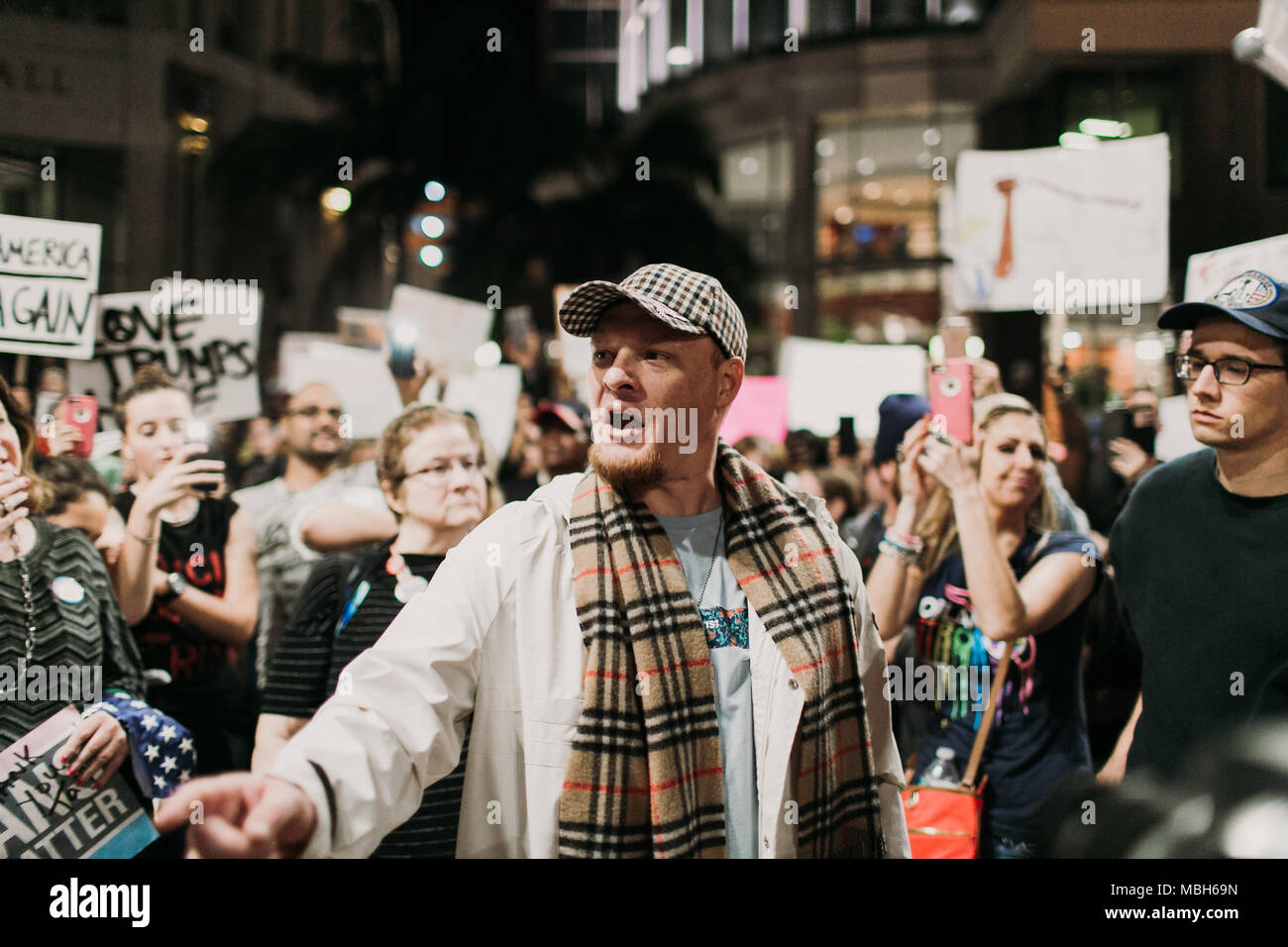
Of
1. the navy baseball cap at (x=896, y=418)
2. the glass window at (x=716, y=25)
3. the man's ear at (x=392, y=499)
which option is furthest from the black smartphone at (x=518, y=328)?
the glass window at (x=716, y=25)

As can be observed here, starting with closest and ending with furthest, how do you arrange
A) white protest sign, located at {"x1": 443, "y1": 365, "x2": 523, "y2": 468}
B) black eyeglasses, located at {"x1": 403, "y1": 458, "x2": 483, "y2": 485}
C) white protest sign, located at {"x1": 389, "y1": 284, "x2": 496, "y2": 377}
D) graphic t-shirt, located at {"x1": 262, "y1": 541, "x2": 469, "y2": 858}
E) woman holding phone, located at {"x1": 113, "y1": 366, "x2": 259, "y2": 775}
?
graphic t-shirt, located at {"x1": 262, "y1": 541, "x2": 469, "y2": 858}
black eyeglasses, located at {"x1": 403, "y1": 458, "x2": 483, "y2": 485}
woman holding phone, located at {"x1": 113, "y1": 366, "x2": 259, "y2": 775}
white protest sign, located at {"x1": 389, "y1": 284, "x2": 496, "y2": 377}
white protest sign, located at {"x1": 443, "y1": 365, "x2": 523, "y2": 468}

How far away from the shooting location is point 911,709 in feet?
11.1

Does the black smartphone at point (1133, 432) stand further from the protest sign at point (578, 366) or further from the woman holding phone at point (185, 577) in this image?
the woman holding phone at point (185, 577)

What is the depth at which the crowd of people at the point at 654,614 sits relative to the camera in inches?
76.6

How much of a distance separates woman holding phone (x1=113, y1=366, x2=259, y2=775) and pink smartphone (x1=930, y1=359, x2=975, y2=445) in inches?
93.5

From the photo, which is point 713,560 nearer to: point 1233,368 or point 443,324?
point 1233,368

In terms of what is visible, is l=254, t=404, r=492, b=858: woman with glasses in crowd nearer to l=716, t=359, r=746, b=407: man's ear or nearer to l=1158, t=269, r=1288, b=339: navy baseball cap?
l=716, t=359, r=746, b=407: man's ear

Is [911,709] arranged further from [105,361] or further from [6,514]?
[105,361]

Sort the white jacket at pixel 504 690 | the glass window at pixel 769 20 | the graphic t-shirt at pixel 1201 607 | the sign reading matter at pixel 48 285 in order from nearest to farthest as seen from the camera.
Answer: the white jacket at pixel 504 690 → the graphic t-shirt at pixel 1201 607 → the sign reading matter at pixel 48 285 → the glass window at pixel 769 20

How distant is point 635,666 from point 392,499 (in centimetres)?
158

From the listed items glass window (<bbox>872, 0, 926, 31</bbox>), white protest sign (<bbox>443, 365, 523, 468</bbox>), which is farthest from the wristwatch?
glass window (<bbox>872, 0, 926, 31</bbox>)

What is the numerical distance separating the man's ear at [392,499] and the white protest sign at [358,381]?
2160 millimetres

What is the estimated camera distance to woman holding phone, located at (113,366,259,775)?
3439mm
